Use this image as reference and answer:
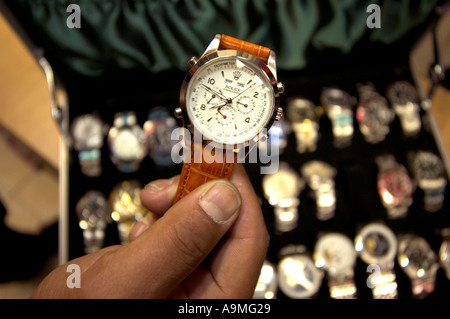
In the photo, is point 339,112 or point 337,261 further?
point 339,112

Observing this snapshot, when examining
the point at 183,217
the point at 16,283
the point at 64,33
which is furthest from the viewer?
the point at 64,33

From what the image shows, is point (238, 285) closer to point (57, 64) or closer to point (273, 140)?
point (273, 140)

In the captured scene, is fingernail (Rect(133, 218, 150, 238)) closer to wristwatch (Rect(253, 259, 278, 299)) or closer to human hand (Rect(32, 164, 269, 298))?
human hand (Rect(32, 164, 269, 298))

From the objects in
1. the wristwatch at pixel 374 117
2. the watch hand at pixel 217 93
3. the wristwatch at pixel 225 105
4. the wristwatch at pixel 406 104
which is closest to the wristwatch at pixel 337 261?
the wristwatch at pixel 374 117

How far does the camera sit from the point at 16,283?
52.0 inches

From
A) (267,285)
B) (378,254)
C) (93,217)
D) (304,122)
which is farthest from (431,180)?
(93,217)

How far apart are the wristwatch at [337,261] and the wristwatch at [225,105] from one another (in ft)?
2.68

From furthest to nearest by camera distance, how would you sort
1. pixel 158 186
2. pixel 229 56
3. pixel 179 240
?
pixel 158 186 < pixel 229 56 < pixel 179 240

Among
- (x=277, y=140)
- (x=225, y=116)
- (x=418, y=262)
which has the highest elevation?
(x=225, y=116)

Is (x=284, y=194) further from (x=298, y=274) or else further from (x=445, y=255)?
(x=445, y=255)

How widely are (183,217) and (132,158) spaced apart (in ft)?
3.18

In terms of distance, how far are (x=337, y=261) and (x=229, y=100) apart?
1.00m

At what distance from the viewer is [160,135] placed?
1620mm

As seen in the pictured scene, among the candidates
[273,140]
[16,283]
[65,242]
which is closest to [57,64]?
[65,242]
